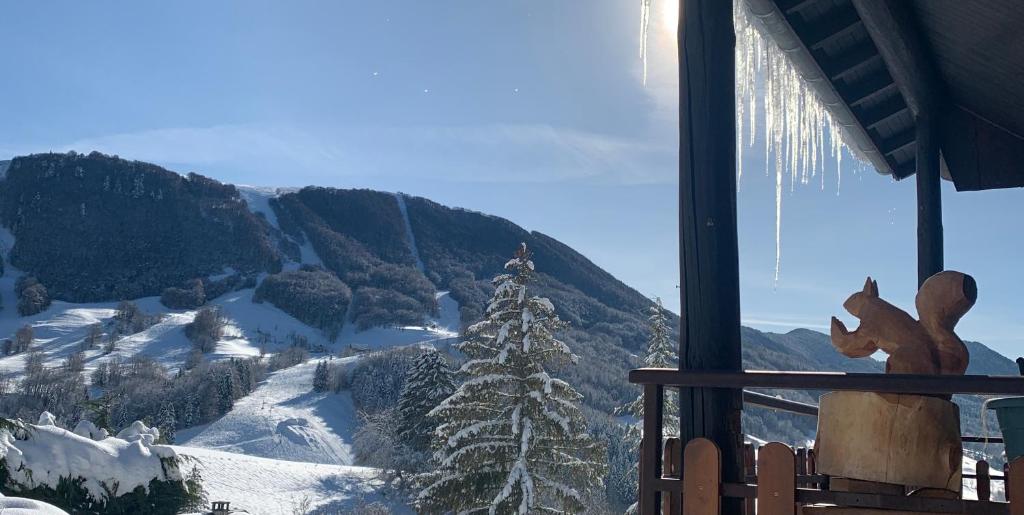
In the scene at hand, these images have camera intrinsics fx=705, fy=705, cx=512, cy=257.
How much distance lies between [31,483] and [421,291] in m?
93.6

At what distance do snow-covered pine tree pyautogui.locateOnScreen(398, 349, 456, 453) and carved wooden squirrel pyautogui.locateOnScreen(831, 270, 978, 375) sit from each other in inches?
855

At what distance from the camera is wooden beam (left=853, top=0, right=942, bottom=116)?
3.42 metres

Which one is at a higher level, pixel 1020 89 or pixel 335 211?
pixel 335 211

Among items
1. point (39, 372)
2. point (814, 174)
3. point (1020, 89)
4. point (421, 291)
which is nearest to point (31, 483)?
point (814, 174)

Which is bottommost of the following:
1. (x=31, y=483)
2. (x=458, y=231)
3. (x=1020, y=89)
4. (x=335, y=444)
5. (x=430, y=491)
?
(x=335, y=444)

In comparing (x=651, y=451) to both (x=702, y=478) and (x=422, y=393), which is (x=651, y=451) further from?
(x=422, y=393)

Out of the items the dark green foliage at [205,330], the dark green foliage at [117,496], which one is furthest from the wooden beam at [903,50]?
the dark green foliage at [205,330]

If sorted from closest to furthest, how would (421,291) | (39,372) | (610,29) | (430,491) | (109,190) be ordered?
(610,29)
(430,491)
(39,372)
(421,291)
(109,190)

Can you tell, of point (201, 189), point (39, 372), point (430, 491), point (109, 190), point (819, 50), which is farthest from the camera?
point (201, 189)

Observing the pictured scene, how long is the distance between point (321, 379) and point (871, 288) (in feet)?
191

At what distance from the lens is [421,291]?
100188mm

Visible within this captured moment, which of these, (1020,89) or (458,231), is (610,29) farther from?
(458,231)

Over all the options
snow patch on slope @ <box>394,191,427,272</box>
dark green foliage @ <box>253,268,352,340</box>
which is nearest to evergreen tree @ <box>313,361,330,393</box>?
dark green foliage @ <box>253,268,352,340</box>

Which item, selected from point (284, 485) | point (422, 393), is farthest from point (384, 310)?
point (422, 393)
